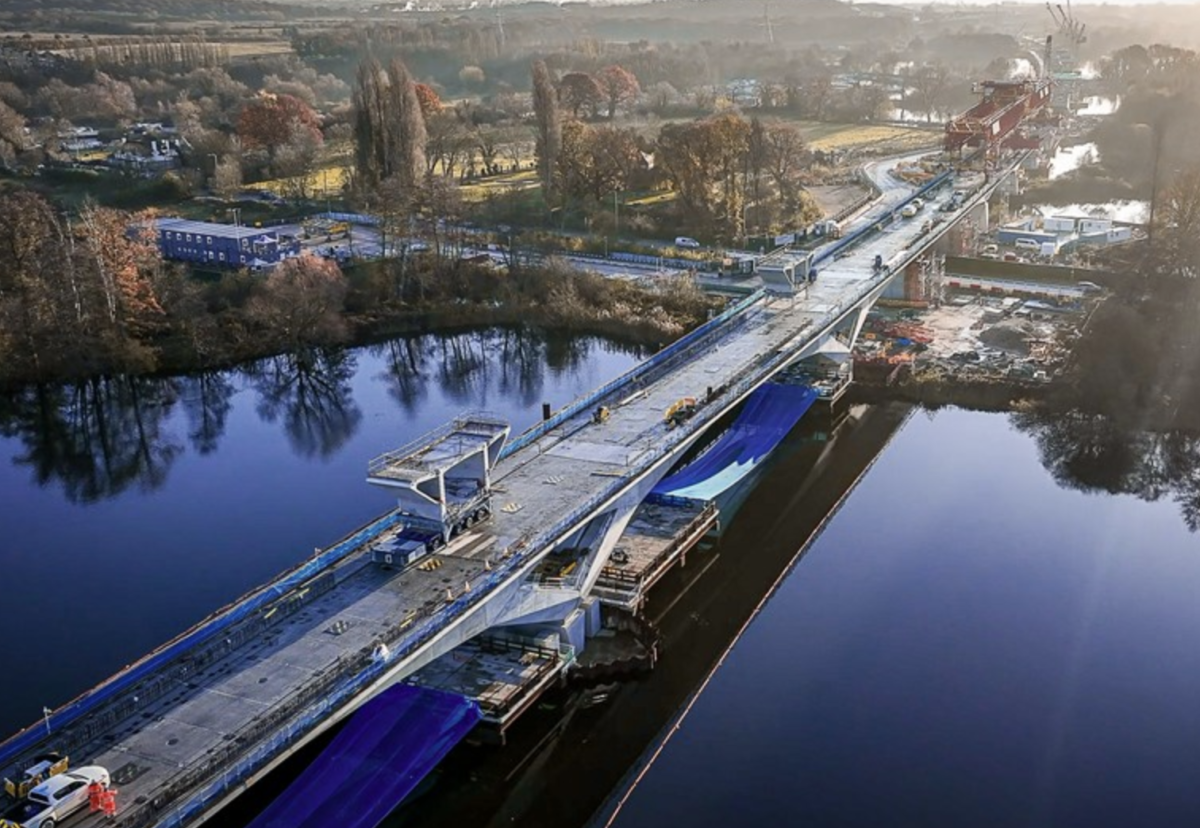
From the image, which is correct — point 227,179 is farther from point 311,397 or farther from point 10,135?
point 311,397

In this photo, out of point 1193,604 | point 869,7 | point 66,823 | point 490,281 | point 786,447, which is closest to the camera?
point 66,823

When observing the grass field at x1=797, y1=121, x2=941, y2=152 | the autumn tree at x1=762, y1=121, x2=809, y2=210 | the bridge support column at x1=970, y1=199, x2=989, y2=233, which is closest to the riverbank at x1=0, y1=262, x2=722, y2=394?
the autumn tree at x1=762, y1=121, x2=809, y2=210

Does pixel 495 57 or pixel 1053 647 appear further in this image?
pixel 495 57

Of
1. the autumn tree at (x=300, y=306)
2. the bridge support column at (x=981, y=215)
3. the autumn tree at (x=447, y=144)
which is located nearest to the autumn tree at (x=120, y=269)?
the autumn tree at (x=300, y=306)

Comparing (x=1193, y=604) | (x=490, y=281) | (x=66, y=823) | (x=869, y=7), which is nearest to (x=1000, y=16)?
(x=869, y=7)

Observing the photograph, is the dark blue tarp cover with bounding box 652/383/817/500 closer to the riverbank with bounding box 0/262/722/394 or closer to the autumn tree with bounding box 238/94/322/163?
the riverbank with bounding box 0/262/722/394

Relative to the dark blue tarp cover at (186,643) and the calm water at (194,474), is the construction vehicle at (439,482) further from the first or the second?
the calm water at (194,474)

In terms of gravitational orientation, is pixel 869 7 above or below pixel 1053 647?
above

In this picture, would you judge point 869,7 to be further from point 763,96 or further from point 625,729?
point 625,729
